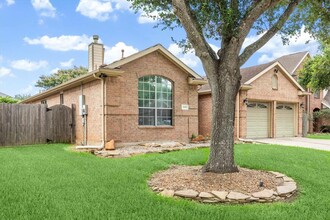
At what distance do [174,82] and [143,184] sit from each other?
8753 millimetres

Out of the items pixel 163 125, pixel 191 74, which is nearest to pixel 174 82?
pixel 191 74

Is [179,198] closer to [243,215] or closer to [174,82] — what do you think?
[243,215]

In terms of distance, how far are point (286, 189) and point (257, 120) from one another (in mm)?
14328

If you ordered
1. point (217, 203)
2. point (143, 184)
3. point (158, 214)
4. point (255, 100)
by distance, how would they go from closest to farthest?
point (158, 214), point (217, 203), point (143, 184), point (255, 100)

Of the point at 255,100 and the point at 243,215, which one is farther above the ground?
the point at 255,100

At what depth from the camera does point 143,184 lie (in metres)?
6.51

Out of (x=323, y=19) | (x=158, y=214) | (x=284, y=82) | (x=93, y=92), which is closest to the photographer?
(x=158, y=214)

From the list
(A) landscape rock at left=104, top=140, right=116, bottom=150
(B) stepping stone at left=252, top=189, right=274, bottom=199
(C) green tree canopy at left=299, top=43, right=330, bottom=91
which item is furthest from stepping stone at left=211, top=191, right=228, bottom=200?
(C) green tree canopy at left=299, top=43, right=330, bottom=91

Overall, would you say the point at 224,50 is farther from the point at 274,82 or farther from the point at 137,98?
the point at 274,82

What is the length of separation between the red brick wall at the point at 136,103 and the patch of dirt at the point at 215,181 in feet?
19.4

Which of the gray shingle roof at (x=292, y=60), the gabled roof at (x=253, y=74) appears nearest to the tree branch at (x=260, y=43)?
the gabled roof at (x=253, y=74)

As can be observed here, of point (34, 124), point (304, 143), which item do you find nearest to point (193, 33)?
point (34, 124)

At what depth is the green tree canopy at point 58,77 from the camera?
140 ft

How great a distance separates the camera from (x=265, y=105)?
20625 mm
